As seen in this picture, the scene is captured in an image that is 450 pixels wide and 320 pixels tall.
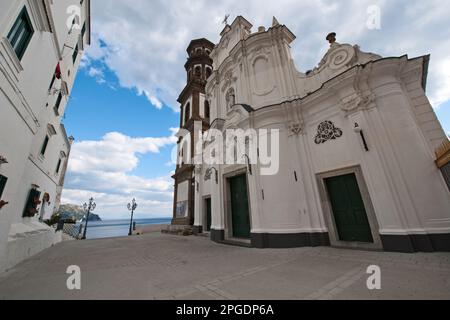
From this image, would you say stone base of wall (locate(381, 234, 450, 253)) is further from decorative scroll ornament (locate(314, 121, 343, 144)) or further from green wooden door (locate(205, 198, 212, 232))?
green wooden door (locate(205, 198, 212, 232))

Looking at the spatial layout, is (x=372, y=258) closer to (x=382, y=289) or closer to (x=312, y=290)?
(x=382, y=289)

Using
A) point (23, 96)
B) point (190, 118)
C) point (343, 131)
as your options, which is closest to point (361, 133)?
point (343, 131)

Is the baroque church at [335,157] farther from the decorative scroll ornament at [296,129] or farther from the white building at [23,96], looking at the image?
the white building at [23,96]

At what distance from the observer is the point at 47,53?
6.39 meters

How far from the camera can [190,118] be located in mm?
19062

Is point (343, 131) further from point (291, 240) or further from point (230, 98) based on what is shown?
point (230, 98)

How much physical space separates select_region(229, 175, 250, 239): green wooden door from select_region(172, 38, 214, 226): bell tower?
7.11 m

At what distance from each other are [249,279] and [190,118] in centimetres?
1733

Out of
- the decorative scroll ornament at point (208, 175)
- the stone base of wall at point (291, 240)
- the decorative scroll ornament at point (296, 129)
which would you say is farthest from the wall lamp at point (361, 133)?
the decorative scroll ornament at point (208, 175)

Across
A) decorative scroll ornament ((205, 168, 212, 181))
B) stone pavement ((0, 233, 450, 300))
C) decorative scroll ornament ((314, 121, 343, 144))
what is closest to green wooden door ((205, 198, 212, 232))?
decorative scroll ornament ((205, 168, 212, 181))

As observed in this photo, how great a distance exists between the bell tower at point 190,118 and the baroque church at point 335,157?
21.0 ft

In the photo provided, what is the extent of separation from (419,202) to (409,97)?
3.92 m

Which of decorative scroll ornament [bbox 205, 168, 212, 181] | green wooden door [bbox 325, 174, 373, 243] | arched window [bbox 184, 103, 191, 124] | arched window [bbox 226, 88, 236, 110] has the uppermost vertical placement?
arched window [bbox 184, 103, 191, 124]

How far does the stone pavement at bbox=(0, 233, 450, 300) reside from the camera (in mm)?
3035
